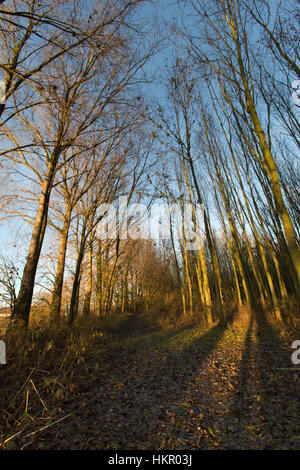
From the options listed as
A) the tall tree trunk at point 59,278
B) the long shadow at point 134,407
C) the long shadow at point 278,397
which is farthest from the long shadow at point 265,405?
the tall tree trunk at point 59,278

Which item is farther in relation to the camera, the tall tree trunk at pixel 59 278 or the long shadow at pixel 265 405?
the tall tree trunk at pixel 59 278

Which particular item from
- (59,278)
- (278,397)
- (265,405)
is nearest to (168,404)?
(265,405)

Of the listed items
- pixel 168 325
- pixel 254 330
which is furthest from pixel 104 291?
pixel 254 330

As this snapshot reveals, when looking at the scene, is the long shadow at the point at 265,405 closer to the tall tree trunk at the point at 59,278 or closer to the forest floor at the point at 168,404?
the forest floor at the point at 168,404

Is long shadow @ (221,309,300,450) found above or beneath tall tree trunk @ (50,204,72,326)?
beneath

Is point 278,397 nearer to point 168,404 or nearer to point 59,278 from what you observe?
point 168,404

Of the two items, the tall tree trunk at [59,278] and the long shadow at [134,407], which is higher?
the tall tree trunk at [59,278]

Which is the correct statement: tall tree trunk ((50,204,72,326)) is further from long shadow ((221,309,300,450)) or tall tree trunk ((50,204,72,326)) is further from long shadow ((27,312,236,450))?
long shadow ((221,309,300,450))

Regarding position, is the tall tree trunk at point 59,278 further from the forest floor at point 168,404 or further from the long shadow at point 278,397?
the long shadow at point 278,397

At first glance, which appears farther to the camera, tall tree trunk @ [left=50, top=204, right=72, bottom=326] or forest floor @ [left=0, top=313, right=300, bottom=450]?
tall tree trunk @ [left=50, top=204, right=72, bottom=326]

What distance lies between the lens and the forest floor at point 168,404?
6.36 feet

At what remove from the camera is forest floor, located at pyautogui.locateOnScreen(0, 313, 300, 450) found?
194cm

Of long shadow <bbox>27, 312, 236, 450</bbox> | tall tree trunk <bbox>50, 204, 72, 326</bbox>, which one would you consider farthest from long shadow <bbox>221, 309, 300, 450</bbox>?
→ tall tree trunk <bbox>50, 204, 72, 326</bbox>

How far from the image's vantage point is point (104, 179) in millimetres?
7270
